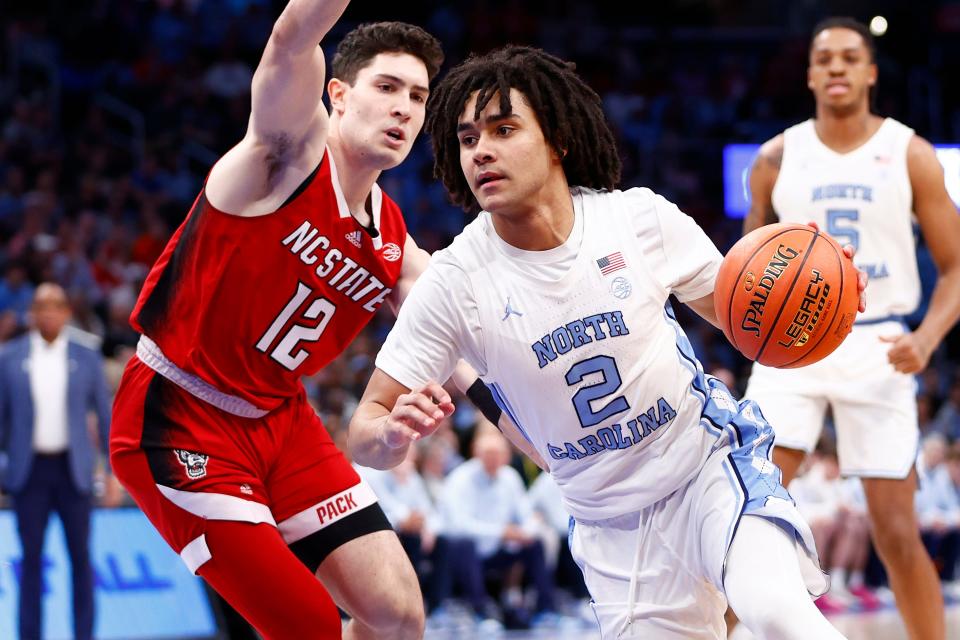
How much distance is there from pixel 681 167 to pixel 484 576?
810 cm

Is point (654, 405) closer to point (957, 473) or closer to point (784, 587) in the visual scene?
point (784, 587)

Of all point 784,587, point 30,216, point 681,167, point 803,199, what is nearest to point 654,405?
point 784,587

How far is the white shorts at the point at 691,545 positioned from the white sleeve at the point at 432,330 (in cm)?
70

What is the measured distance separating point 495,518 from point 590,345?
692 cm

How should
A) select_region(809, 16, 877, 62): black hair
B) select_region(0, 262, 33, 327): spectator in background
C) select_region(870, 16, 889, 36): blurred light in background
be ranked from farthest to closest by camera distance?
select_region(870, 16, 889, 36): blurred light in background → select_region(0, 262, 33, 327): spectator in background → select_region(809, 16, 877, 62): black hair

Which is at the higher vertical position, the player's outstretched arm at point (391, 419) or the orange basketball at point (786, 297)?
the orange basketball at point (786, 297)

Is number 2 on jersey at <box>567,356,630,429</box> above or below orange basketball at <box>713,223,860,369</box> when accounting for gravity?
below

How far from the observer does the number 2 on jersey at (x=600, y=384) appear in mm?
3566

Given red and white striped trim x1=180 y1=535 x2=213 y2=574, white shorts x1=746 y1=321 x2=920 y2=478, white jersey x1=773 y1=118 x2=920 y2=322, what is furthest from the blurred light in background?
red and white striped trim x1=180 y1=535 x2=213 y2=574

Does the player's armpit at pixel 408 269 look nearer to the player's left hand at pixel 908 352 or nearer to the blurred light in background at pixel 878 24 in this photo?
the player's left hand at pixel 908 352

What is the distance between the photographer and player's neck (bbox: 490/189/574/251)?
3.72m

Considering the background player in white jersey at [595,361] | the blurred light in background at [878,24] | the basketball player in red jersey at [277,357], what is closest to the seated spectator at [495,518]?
the basketball player in red jersey at [277,357]

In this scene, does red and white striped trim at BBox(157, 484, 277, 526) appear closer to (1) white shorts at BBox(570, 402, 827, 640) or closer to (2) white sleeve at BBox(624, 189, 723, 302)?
(1) white shorts at BBox(570, 402, 827, 640)

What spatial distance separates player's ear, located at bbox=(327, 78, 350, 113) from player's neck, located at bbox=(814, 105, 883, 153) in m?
2.35
